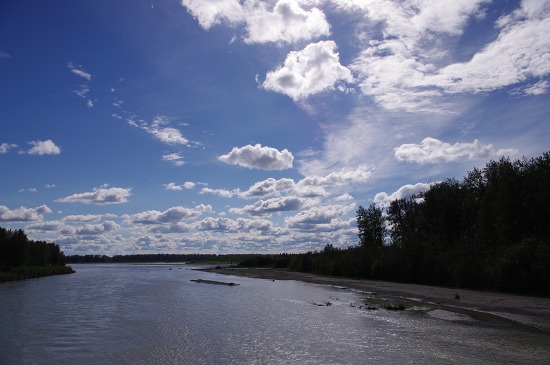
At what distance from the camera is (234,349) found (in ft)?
73.5

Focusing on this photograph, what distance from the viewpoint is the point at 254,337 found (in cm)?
2561

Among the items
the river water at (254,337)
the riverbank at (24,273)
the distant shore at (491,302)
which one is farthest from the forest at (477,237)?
the riverbank at (24,273)

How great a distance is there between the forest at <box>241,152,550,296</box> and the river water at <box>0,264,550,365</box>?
1166cm

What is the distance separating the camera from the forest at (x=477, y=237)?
4075 cm

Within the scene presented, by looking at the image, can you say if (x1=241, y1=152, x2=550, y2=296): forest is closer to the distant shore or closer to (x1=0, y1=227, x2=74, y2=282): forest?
the distant shore

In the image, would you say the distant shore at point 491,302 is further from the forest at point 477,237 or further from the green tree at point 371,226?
the green tree at point 371,226

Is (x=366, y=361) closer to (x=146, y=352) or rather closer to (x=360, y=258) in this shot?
(x=146, y=352)

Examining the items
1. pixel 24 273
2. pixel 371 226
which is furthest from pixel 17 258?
pixel 371 226

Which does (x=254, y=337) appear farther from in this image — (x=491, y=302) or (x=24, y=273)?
(x=24, y=273)

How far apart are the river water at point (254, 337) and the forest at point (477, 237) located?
38.3ft

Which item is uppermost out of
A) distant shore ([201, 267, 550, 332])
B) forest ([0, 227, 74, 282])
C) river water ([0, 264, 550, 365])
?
forest ([0, 227, 74, 282])

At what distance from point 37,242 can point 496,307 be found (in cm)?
12362

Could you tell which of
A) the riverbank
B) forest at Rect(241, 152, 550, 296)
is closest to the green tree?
forest at Rect(241, 152, 550, 296)

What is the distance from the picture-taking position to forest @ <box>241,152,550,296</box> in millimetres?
40750
